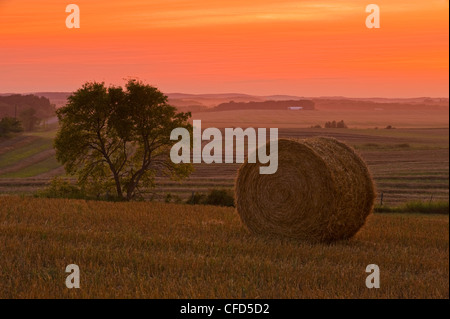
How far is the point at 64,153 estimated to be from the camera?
1172 inches

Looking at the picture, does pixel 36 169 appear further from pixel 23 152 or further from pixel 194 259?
pixel 194 259

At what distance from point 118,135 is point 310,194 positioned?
17.0 metres

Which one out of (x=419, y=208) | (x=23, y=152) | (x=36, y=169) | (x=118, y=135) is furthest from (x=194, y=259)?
(x=36, y=169)

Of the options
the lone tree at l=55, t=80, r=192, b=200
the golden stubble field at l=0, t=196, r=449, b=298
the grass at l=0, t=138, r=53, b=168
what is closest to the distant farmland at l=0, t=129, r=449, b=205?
the grass at l=0, t=138, r=53, b=168

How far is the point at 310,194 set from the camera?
1498cm

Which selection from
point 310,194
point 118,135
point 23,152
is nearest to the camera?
point 310,194

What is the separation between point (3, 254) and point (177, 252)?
10.8ft

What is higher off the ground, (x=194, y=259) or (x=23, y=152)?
(x=23, y=152)

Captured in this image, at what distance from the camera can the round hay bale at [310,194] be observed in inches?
579

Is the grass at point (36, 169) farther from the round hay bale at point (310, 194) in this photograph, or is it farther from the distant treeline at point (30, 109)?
the round hay bale at point (310, 194)

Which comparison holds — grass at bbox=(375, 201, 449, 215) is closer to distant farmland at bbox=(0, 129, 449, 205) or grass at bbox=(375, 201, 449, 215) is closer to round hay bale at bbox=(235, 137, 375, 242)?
distant farmland at bbox=(0, 129, 449, 205)

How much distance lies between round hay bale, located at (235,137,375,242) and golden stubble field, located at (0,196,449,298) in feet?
1.98

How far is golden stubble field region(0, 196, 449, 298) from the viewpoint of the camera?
928 centimetres
